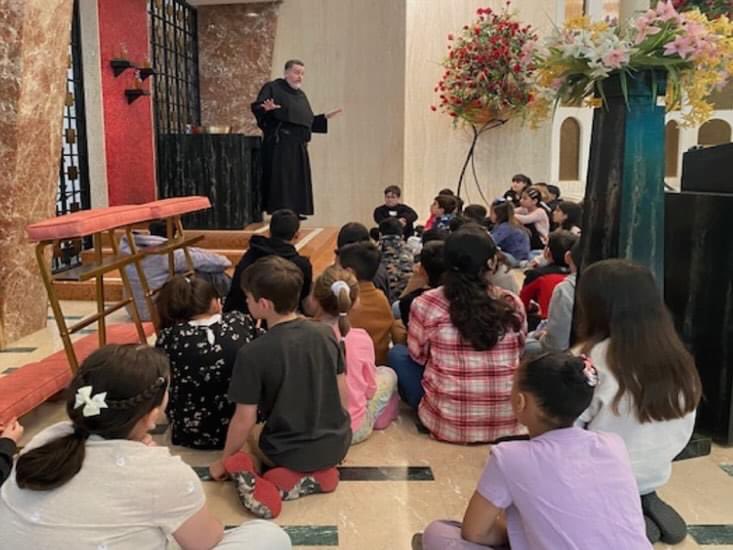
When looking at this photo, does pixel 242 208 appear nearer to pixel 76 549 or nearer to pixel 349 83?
pixel 349 83

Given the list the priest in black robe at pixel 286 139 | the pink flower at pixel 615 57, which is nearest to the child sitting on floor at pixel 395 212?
the priest in black robe at pixel 286 139

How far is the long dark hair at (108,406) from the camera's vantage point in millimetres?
1260

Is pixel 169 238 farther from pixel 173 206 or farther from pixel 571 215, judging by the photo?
pixel 571 215

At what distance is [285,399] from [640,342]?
1.04 m

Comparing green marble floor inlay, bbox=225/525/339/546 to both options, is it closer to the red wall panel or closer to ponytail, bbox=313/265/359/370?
ponytail, bbox=313/265/359/370

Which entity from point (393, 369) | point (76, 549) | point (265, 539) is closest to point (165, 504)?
point (76, 549)

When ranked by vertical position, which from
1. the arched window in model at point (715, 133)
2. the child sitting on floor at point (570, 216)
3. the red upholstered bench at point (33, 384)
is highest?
the arched window in model at point (715, 133)

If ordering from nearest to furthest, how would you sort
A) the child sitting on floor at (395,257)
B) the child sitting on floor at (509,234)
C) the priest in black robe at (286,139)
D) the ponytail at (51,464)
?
the ponytail at (51,464)
the child sitting on floor at (395,257)
the child sitting on floor at (509,234)
the priest in black robe at (286,139)

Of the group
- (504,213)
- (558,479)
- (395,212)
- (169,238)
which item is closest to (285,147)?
(395,212)

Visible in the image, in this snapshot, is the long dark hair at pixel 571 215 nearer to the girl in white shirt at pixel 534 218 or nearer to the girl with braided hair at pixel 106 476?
the girl in white shirt at pixel 534 218

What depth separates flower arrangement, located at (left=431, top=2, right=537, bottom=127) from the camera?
23.1 feet

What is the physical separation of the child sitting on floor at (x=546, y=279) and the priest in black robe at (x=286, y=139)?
10.2 feet

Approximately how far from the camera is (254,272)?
7.46 ft

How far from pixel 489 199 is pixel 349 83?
2.13 meters
